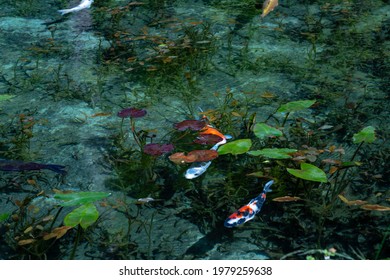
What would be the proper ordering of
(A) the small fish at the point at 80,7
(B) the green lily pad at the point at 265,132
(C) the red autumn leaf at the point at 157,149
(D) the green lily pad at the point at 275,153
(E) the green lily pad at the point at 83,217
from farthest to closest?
(A) the small fish at the point at 80,7 < (B) the green lily pad at the point at 265,132 < (C) the red autumn leaf at the point at 157,149 < (D) the green lily pad at the point at 275,153 < (E) the green lily pad at the point at 83,217

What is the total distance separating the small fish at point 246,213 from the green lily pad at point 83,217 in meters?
0.50

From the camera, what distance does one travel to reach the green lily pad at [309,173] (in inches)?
82.7

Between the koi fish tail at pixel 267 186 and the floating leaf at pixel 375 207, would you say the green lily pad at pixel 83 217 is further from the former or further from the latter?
the floating leaf at pixel 375 207

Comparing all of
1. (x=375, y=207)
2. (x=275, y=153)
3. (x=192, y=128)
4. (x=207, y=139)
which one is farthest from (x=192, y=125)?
(x=375, y=207)

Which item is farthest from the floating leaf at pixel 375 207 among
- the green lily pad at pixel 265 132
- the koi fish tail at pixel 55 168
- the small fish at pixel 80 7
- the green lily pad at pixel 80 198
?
the small fish at pixel 80 7

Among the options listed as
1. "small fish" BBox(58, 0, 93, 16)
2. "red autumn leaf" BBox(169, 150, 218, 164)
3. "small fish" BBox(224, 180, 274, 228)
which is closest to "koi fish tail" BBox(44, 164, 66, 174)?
"red autumn leaf" BBox(169, 150, 218, 164)

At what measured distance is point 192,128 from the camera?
247 centimetres

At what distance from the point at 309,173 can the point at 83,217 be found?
2.81 ft

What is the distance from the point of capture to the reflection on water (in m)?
2.13

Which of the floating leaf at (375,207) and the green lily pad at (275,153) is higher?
the green lily pad at (275,153)

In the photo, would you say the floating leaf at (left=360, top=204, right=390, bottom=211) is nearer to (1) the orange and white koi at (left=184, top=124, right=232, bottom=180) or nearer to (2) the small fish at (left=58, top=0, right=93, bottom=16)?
(1) the orange and white koi at (left=184, top=124, right=232, bottom=180)

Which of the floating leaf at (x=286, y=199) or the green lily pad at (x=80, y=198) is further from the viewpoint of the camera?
the floating leaf at (x=286, y=199)
